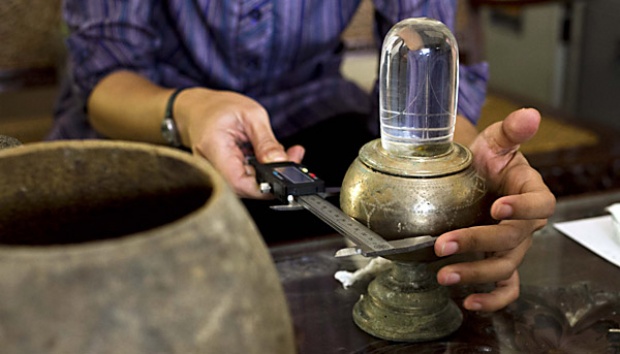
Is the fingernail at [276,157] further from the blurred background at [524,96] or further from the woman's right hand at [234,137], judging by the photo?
the blurred background at [524,96]

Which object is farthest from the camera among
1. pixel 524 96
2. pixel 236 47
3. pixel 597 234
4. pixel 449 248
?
pixel 524 96

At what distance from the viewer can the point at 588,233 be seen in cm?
80

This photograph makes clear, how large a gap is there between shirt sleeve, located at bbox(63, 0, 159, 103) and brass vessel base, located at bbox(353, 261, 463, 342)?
22.4 inches

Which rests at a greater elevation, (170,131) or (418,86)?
(418,86)

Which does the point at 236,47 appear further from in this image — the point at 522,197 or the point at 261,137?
the point at 522,197

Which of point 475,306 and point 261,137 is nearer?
point 475,306

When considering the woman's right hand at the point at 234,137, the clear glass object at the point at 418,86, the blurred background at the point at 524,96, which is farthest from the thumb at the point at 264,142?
the blurred background at the point at 524,96

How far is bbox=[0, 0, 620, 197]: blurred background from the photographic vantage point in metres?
1.59

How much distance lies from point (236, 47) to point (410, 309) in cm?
55

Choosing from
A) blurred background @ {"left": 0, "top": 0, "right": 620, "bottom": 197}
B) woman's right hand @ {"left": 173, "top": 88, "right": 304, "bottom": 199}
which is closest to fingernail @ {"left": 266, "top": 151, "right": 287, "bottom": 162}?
woman's right hand @ {"left": 173, "top": 88, "right": 304, "bottom": 199}

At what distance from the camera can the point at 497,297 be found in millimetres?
654

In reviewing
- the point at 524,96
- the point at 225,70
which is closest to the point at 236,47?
the point at 225,70

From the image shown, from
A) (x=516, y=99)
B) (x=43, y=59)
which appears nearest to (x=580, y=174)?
(x=516, y=99)

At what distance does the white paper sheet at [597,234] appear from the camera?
0.76 m
